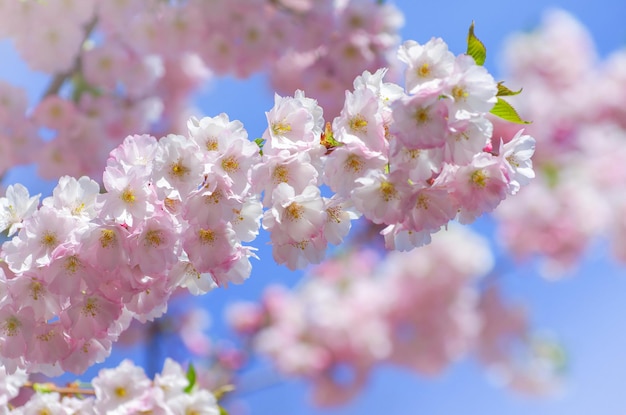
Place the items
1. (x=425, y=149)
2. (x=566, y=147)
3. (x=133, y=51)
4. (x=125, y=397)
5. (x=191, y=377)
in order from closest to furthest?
(x=425, y=149) → (x=125, y=397) → (x=191, y=377) → (x=133, y=51) → (x=566, y=147)

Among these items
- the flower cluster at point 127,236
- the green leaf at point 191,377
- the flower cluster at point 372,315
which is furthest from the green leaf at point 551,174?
the flower cluster at point 127,236

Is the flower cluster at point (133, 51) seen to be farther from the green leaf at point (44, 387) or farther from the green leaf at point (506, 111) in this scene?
the green leaf at point (506, 111)

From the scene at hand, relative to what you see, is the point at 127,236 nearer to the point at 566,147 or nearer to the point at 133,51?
the point at 133,51

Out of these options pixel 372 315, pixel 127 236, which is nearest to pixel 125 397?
pixel 127 236

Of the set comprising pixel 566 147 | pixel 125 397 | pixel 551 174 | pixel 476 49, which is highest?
pixel 566 147

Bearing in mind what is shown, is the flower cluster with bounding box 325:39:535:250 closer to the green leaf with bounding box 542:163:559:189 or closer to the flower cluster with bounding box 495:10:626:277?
the flower cluster with bounding box 495:10:626:277

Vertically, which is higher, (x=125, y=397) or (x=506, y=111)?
(x=506, y=111)

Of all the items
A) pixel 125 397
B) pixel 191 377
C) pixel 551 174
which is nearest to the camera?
pixel 125 397
